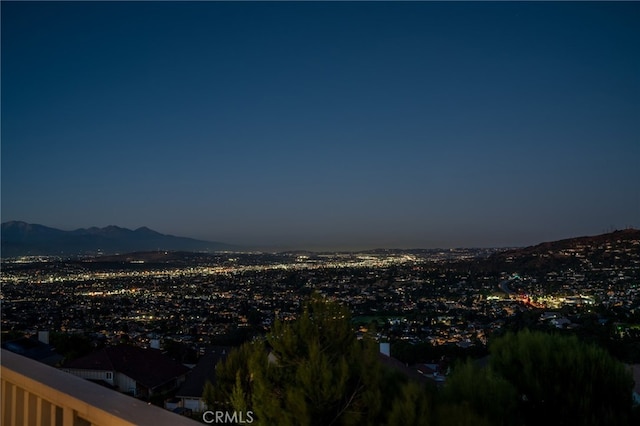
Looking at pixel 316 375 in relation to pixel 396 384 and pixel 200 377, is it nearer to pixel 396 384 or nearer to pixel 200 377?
pixel 396 384

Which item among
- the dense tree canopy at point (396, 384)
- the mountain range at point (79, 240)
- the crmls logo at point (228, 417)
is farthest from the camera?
the mountain range at point (79, 240)

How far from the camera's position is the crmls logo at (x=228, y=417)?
9.38 ft

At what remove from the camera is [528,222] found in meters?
38.8

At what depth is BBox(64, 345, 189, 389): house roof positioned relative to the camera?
941cm

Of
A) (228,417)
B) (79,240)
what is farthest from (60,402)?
(79,240)

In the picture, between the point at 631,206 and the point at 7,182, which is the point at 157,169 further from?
the point at 631,206

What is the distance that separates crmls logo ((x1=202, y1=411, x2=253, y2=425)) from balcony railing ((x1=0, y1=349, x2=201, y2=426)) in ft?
4.62

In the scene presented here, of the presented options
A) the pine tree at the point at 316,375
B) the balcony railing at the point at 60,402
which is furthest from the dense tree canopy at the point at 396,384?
the balcony railing at the point at 60,402

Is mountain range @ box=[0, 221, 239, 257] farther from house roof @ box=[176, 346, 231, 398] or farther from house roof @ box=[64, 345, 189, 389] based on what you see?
house roof @ box=[176, 346, 231, 398]

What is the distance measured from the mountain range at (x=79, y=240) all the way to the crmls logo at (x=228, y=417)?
30.2 feet

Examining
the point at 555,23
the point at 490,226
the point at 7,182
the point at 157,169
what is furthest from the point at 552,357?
the point at 490,226

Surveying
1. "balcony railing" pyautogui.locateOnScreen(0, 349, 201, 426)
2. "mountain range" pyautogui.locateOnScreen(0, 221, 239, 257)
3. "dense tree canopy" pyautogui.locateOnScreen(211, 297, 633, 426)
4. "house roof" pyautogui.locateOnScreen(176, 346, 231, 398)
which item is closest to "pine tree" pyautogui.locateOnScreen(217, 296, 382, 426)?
"dense tree canopy" pyautogui.locateOnScreen(211, 297, 633, 426)

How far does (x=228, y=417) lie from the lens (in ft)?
10.2

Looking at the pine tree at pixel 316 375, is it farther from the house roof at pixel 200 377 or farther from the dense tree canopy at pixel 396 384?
the house roof at pixel 200 377
